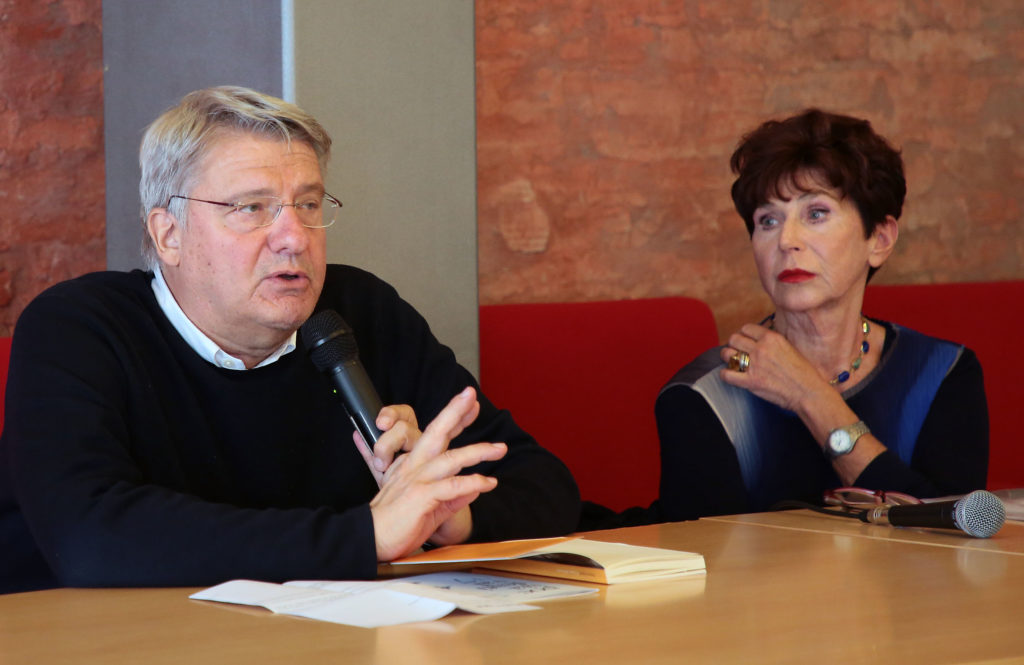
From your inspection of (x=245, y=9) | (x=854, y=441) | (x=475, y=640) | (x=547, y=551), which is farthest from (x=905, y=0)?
(x=475, y=640)

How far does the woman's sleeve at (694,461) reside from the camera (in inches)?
94.6

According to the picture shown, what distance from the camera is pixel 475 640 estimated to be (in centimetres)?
119

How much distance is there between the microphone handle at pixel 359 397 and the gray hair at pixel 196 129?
43 cm

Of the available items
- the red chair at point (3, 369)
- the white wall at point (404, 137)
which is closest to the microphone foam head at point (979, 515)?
the white wall at point (404, 137)

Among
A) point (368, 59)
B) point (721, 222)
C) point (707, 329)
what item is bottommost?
point (707, 329)

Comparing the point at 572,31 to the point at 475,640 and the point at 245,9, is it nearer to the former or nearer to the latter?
the point at 245,9

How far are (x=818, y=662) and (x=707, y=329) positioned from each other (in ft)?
7.33

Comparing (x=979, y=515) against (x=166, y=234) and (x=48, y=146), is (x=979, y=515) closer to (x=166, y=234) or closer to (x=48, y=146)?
(x=166, y=234)

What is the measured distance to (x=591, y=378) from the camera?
3.07 metres

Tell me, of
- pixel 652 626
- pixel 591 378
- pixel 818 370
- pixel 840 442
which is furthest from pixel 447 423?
pixel 591 378

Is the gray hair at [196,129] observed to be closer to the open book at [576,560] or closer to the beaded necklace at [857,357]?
the open book at [576,560]

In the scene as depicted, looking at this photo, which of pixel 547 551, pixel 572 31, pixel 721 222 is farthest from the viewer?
pixel 721 222

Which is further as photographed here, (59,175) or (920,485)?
(59,175)

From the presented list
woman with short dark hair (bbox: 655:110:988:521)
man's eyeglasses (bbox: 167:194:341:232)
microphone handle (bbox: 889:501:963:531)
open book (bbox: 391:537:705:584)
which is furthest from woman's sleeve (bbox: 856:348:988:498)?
man's eyeglasses (bbox: 167:194:341:232)
